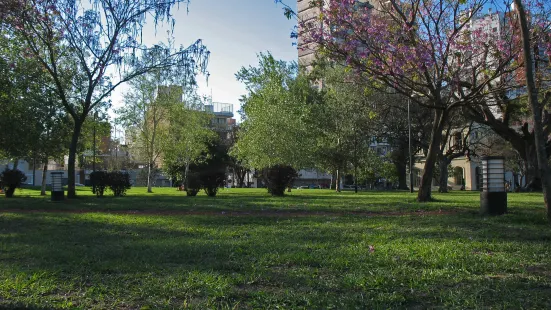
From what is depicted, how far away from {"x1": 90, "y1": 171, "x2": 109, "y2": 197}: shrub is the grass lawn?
15.1 metres

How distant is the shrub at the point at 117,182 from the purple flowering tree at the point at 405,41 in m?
14.4

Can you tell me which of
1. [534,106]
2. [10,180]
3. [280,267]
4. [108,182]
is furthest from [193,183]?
[280,267]

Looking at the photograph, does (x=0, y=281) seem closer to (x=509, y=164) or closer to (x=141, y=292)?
(x=141, y=292)

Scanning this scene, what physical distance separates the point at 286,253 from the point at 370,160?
3298 centimetres

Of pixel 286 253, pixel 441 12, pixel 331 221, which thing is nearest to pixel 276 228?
pixel 331 221

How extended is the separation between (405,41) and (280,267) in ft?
34.9

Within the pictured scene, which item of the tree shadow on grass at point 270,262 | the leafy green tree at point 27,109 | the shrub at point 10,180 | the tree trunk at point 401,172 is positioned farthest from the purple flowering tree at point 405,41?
the tree trunk at point 401,172

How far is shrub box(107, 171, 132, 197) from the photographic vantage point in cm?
2381

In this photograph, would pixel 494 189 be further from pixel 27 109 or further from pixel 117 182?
pixel 27 109

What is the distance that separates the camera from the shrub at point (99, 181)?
23453mm

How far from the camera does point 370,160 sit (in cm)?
3788

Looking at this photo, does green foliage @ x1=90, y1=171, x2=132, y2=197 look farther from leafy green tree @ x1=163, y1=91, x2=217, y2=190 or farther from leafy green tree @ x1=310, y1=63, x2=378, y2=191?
leafy green tree @ x1=310, y1=63, x2=378, y2=191

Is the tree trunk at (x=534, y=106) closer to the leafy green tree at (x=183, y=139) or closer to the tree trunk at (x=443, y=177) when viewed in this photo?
the tree trunk at (x=443, y=177)

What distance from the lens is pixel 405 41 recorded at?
45.1ft
